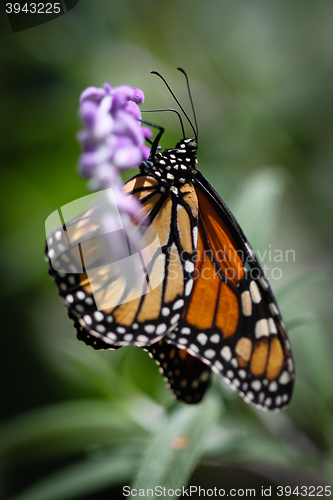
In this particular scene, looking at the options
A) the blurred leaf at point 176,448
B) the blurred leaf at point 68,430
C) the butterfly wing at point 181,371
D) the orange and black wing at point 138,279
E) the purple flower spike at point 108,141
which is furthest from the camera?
the blurred leaf at point 68,430

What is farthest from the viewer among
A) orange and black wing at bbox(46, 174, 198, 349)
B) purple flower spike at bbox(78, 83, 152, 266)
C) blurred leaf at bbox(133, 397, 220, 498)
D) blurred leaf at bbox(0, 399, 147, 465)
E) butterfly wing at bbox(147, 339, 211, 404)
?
blurred leaf at bbox(0, 399, 147, 465)

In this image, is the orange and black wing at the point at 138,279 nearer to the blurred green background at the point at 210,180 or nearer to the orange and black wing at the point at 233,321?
the orange and black wing at the point at 233,321

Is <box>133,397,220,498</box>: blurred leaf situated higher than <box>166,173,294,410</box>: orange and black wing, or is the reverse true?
<box>166,173,294,410</box>: orange and black wing

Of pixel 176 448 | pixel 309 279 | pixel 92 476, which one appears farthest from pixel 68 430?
pixel 309 279

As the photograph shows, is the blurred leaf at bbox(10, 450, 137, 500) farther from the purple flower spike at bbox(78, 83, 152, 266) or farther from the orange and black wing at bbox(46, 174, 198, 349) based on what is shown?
the purple flower spike at bbox(78, 83, 152, 266)

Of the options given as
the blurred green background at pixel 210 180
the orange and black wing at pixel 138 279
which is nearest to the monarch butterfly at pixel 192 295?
the orange and black wing at pixel 138 279

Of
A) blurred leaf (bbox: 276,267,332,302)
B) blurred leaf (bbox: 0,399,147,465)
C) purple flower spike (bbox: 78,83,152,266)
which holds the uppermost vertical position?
purple flower spike (bbox: 78,83,152,266)

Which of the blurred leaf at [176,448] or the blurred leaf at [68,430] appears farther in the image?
the blurred leaf at [68,430]

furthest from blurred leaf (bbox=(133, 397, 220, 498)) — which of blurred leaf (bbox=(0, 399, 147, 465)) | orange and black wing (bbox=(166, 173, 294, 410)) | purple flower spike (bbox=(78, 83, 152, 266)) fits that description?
purple flower spike (bbox=(78, 83, 152, 266))

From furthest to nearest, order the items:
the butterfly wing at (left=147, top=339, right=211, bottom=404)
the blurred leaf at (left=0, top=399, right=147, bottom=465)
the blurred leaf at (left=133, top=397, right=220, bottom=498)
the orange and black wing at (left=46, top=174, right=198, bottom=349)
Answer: the blurred leaf at (left=0, top=399, right=147, bottom=465) → the butterfly wing at (left=147, top=339, right=211, bottom=404) → the blurred leaf at (left=133, top=397, right=220, bottom=498) → the orange and black wing at (left=46, top=174, right=198, bottom=349)
